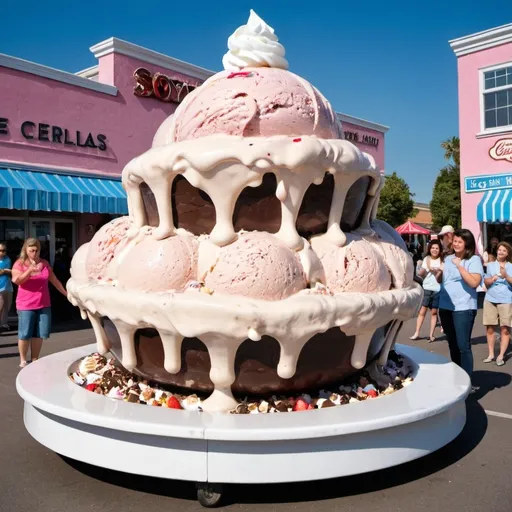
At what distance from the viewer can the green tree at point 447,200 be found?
34.9 meters

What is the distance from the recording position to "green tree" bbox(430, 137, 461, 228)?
3494cm

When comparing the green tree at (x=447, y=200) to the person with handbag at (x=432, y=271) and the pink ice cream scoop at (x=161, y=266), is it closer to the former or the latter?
the person with handbag at (x=432, y=271)

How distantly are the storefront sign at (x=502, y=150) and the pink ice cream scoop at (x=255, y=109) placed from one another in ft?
42.7

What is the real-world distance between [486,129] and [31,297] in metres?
14.0

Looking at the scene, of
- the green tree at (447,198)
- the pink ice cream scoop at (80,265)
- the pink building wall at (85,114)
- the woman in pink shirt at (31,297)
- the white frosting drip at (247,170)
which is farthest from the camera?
the green tree at (447,198)

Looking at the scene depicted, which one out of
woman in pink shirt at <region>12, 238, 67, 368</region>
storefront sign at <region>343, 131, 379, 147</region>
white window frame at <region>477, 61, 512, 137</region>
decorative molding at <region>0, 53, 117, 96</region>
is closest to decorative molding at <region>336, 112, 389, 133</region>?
storefront sign at <region>343, 131, 379, 147</region>

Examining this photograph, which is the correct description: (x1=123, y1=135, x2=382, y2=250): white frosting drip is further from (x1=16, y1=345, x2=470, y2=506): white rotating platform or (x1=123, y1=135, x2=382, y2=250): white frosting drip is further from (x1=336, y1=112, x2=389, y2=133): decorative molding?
(x1=336, y1=112, x2=389, y2=133): decorative molding

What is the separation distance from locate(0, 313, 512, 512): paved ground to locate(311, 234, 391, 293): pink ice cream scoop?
127cm

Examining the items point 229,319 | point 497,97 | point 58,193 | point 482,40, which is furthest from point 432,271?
point 482,40

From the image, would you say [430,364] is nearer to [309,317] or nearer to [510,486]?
[510,486]

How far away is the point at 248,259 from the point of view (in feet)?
11.7

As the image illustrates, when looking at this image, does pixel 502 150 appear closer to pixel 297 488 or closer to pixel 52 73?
pixel 52 73

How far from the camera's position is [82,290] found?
408cm

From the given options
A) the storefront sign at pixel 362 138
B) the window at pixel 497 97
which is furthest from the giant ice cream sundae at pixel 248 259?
the storefront sign at pixel 362 138
